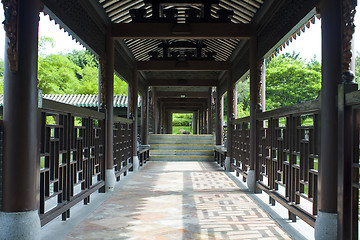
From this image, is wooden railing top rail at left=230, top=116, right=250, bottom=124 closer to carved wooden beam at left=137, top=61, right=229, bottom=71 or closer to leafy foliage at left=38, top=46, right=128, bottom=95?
carved wooden beam at left=137, top=61, right=229, bottom=71

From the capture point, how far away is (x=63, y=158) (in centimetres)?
373

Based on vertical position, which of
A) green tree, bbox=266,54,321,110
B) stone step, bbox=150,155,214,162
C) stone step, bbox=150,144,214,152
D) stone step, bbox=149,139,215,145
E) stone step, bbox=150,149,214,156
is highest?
green tree, bbox=266,54,321,110

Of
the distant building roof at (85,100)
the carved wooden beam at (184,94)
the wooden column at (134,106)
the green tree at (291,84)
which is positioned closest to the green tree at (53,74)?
the distant building roof at (85,100)

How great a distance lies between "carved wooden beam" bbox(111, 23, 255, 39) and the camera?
554 cm

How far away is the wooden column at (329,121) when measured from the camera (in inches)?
110

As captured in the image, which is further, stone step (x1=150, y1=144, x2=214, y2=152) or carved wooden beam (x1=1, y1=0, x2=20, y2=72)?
stone step (x1=150, y1=144, x2=214, y2=152)

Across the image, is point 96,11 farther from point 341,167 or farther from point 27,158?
point 341,167

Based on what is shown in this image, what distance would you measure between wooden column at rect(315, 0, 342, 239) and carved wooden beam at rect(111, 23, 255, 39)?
2.80 m

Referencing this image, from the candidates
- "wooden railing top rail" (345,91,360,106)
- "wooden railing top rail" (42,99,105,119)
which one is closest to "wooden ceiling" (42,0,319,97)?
"wooden railing top rail" (42,99,105,119)

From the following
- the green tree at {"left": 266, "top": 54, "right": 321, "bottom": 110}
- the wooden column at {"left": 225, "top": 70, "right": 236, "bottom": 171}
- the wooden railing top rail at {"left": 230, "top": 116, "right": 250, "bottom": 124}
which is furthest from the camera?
the green tree at {"left": 266, "top": 54, "right": 321, "bottom": 110}

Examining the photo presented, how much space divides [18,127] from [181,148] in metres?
10.2

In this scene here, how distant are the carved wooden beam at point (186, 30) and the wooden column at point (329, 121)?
2.80m

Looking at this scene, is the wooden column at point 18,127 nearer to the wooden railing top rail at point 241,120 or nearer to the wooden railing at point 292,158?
Result: the wooden railing at point 292,158

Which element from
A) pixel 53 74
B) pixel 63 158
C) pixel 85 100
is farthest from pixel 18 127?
pixel 53 74
